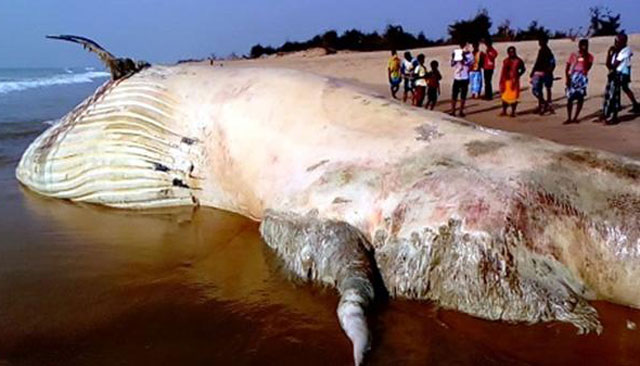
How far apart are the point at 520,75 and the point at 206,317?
1188 cm

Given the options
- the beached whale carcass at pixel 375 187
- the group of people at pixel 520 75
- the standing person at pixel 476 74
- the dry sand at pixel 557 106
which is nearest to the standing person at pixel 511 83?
the group of people at pixel 520 75

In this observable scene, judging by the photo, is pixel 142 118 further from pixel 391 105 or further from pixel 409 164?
pixel 409 164

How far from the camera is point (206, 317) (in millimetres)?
3781

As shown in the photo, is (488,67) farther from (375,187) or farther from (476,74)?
(375,187)

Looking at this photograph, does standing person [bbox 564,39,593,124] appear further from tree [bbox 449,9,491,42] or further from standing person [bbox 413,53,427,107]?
tree [bbox 449,9,491,42]

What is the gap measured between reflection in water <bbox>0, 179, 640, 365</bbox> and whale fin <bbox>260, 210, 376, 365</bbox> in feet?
0.38

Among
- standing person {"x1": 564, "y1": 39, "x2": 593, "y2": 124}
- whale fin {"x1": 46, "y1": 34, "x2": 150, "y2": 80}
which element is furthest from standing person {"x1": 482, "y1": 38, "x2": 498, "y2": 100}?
whale fin {"x1": 46, "y1": 34, "x2": 150, "y2": 80}

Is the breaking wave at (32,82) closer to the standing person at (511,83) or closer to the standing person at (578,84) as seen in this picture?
the standing person at (511,83)

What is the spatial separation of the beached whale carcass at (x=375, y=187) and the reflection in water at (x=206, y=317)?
143 millimetres

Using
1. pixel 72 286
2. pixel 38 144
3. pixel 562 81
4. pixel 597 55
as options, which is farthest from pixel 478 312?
pixel 597 55

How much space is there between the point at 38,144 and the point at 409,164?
162 inches

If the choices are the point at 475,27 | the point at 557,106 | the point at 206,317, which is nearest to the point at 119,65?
the point at 206,317

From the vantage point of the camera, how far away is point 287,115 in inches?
196

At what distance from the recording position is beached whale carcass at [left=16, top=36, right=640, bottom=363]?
344 centimetres
